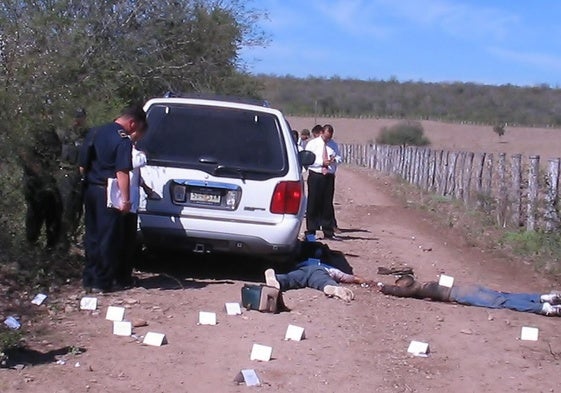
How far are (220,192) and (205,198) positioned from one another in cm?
15

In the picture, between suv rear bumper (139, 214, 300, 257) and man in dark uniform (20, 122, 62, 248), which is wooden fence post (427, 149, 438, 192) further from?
man in dark uniform (20, 122, 62, 248)

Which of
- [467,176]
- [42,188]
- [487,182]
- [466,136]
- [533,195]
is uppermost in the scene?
[42,188]

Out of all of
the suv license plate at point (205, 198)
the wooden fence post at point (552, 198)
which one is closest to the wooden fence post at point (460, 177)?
the wooden fence post at point (552, 198)

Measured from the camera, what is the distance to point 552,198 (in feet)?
51.5

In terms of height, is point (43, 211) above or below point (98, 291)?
above

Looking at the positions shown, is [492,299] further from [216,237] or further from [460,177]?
[460,177]

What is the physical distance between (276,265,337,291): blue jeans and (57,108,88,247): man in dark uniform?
2.43m

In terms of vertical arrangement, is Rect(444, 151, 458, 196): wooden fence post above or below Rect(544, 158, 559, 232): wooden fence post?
below

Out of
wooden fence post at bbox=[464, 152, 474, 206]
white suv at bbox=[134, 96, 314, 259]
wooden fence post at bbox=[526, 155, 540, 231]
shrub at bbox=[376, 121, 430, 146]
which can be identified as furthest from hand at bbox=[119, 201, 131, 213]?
shrub at bbox=[376, 121, 430, 146]

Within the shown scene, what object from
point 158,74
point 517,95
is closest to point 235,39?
point 158,74

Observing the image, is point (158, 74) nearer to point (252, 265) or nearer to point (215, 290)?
point (252, 265)

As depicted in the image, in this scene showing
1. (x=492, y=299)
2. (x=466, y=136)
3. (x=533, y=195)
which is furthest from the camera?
(x=466, y=136)

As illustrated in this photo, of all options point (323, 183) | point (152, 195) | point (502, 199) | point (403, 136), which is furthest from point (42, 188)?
point (403, 136)

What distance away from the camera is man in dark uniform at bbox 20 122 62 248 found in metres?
10.6
